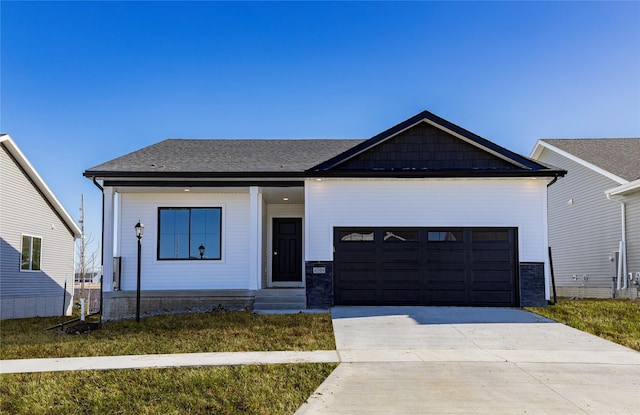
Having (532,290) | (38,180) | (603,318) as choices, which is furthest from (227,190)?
(38,180)

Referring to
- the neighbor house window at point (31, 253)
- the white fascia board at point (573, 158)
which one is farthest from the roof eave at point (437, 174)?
the neighbor house window at point (31, 253)

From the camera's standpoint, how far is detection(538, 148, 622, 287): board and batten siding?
1773cm

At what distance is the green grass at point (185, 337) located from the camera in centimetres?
882

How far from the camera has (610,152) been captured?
Answer: 19516 mm

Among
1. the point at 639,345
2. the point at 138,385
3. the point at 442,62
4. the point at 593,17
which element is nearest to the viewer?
the point at 138,385

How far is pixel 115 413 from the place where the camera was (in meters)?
6.03

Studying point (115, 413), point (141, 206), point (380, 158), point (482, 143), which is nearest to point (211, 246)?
point (141, 206)

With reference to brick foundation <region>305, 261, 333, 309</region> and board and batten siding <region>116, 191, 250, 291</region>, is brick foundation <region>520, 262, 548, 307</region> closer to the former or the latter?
brick foundation <region>305, 261, 333, 309</region>

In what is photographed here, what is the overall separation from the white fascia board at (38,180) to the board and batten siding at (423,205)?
435 inches

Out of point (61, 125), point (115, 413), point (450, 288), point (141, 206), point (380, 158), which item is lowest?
point (115, 413)

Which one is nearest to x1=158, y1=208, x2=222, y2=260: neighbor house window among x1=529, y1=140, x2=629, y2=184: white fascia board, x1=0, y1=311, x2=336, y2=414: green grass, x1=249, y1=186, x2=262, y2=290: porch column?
x1=249, y1=186, x2=262, y2=290: porch column

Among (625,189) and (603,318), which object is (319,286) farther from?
(625,189)

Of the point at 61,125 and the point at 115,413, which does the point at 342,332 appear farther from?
the point at 61,125

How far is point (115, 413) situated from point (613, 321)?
9107 millimetres
